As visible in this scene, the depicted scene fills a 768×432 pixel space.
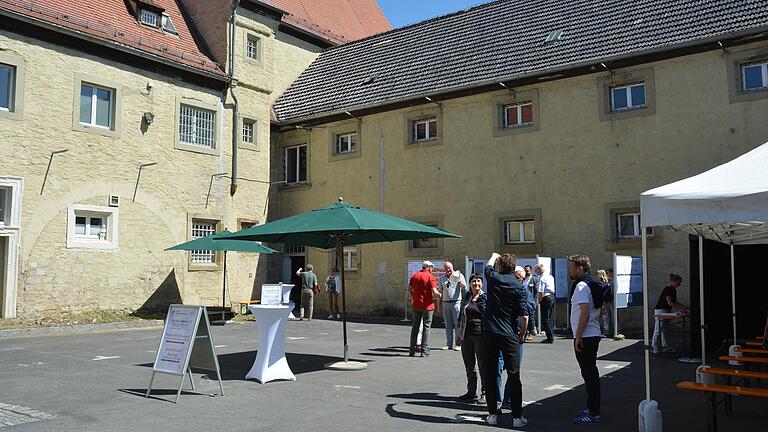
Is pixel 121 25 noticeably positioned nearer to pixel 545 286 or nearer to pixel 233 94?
pixel 233 94

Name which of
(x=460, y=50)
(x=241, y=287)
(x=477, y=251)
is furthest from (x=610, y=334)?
(x=241, y=287)

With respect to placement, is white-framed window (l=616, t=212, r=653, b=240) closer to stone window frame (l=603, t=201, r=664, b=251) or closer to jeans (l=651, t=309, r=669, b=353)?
stone window frame (l=603, t=201, r=664, b=251)

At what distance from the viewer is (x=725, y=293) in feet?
41.0

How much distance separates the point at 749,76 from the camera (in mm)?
15602

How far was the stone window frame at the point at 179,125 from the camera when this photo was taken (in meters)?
20.3

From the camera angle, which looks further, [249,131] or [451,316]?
[249,131]

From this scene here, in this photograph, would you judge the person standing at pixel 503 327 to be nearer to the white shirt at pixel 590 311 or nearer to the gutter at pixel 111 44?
the white shirt at pixel 590 311

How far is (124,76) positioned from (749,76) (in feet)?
52.7

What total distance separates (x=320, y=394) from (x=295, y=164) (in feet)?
55.4

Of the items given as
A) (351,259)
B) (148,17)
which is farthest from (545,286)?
(148,17)

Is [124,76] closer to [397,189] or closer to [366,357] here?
[397,189]

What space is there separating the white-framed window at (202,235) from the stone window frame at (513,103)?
30.4ft

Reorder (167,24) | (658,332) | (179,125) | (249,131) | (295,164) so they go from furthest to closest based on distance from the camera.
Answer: (295,164) → (249,131) → (167,24) → (179,125) → (658,332)

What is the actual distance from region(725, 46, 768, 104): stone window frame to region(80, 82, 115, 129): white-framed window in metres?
15.8
